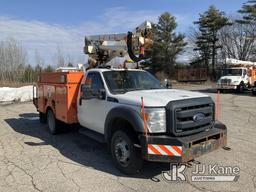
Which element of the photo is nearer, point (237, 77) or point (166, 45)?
point (237, 77)

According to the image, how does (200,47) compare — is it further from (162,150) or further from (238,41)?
(162,150)

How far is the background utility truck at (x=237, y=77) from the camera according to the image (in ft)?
81.3

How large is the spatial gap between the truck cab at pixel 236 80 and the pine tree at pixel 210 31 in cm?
1896

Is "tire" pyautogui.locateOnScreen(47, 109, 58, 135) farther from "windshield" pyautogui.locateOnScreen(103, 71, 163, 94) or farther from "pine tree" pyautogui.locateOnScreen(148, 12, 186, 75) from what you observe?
"pine tree" pyautogui.locateOnScreen(148, 12, 186, 75)

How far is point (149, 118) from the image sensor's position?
14.6ft

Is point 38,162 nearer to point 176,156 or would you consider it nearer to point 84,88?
point 84,88

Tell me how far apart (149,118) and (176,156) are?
745 mm

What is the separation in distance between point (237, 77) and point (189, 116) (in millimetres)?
22506

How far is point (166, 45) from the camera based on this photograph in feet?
146

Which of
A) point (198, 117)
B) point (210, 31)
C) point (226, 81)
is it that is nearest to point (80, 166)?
point (198, 117)

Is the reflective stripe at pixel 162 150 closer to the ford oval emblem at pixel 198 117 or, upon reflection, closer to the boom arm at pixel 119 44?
the ford oval emblem at pixel 198 117

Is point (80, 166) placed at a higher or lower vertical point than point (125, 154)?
lower

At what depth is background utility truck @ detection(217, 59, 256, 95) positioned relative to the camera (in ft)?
81.3

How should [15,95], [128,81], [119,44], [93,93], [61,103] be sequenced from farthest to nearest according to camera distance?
[15,95]
[119,44]
[61,103]
[128,81]
[93,93]
